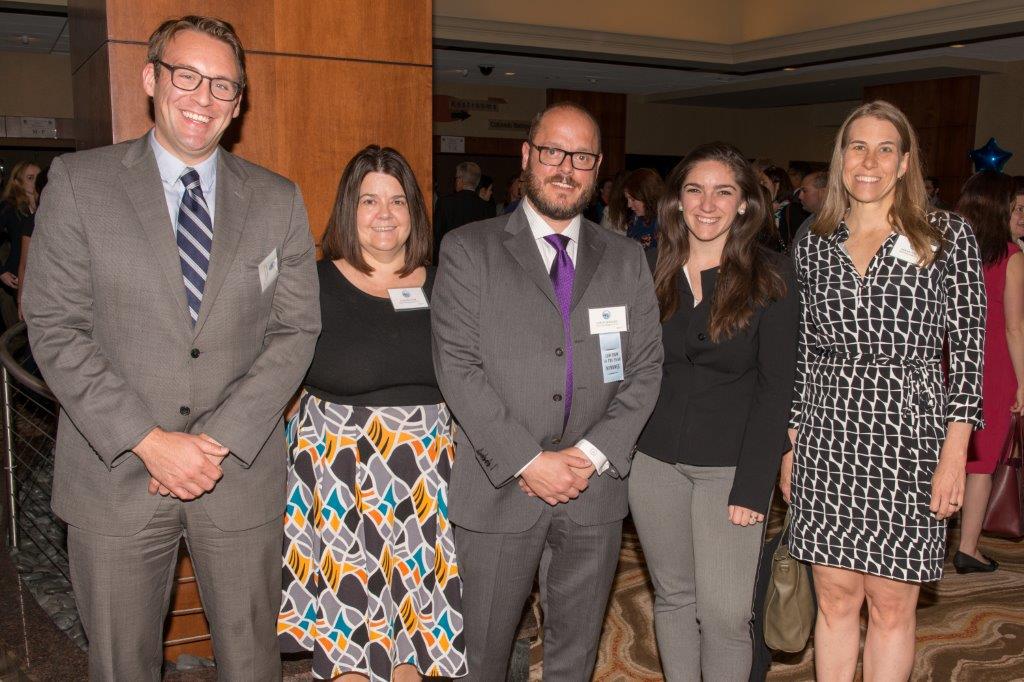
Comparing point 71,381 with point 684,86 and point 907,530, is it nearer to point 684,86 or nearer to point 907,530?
point 907,530

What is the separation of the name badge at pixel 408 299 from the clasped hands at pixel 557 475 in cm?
58

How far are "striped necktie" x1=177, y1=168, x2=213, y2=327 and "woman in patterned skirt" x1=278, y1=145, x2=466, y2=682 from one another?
0.44 meters

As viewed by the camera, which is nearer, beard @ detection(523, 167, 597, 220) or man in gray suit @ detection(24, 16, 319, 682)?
man in gray suit @ detection(24, 16, 319, 682)

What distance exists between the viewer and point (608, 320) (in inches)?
95.0

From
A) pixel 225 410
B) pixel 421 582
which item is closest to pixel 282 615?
pixel 421 582

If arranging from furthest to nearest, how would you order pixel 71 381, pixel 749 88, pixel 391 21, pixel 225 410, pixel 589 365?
pixel 749 88, pixel 391 21, pixel 589 365, pixel 225 410, pixel 71 381

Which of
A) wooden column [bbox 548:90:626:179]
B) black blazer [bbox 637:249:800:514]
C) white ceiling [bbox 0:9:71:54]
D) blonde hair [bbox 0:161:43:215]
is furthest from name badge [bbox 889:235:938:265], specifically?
wooden column [bbox 548:90:626:179]

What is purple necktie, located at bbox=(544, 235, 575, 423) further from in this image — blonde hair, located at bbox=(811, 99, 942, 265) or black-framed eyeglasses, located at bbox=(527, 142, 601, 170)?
blonde hair, located at bbox=(811, 99, 942, 265)

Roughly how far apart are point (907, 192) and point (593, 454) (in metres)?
1.16

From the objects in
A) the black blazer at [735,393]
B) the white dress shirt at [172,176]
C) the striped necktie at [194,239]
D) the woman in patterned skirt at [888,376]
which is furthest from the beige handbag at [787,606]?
the white dress shirt at [172,176]

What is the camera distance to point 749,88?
14195 millimetres

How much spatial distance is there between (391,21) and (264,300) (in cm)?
150

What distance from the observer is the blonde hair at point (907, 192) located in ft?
8.01

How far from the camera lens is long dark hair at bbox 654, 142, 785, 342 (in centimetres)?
247
